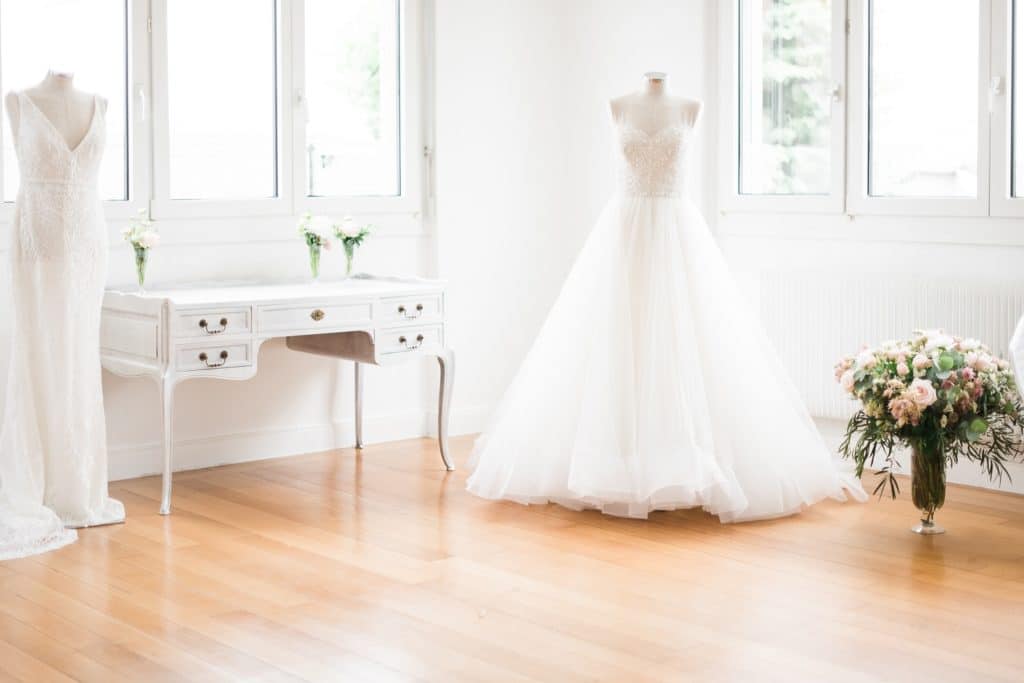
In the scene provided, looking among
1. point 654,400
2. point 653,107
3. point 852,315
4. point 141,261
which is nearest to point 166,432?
point 141,261

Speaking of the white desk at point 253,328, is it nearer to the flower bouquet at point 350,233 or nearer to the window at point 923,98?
the flower bouquet at point 350,233

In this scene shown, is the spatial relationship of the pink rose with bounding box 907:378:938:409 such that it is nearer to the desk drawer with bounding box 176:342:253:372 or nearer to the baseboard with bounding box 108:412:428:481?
the desk drawer with bounding box 176:342:253:372

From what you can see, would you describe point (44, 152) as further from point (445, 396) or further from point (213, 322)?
point (445, 396)

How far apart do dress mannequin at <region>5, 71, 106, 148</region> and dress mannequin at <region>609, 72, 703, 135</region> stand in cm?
182

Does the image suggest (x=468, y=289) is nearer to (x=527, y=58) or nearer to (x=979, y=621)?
(x=527, y=58)

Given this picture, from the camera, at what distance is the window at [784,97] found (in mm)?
5629

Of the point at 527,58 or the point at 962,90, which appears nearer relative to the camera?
the point at 962,90

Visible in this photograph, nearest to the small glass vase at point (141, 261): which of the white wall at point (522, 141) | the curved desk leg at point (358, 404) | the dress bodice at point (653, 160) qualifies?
the curved desk leg at point (358, 404)

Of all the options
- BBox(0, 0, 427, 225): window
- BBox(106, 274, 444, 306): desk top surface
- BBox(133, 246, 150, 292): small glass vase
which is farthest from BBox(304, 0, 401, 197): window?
BBox(133, 246, 150, 292): small glass vase

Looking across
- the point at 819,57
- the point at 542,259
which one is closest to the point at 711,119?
the point at 819,57

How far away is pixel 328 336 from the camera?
5.46 metres

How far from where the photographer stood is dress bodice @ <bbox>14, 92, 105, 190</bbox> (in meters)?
4.35

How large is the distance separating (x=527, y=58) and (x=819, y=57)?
1345 millimetres

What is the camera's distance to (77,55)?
498cm
